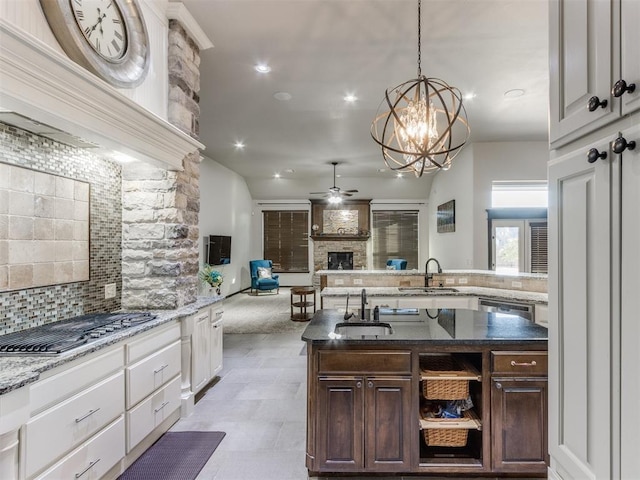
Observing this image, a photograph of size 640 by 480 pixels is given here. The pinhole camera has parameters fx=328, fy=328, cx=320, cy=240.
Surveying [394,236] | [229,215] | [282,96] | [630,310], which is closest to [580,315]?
[630,310]

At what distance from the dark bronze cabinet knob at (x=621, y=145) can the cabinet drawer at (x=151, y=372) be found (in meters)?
2.53

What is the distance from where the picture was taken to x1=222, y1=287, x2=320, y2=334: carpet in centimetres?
579

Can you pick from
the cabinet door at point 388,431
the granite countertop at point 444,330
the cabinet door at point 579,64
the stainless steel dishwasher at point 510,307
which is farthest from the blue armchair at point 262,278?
the cabinet door at point 579,64

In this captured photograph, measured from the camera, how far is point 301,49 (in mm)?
3211

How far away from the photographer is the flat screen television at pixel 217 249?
7.48m

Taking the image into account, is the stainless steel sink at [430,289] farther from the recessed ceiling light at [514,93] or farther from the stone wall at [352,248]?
the stone wall at [352,248]

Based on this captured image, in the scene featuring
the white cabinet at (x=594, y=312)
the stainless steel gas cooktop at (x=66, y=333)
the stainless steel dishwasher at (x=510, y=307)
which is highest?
the white cabinet at (x=594, y=312)

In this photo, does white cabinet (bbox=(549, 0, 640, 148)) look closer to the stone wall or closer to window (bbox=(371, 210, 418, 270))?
the stone wall

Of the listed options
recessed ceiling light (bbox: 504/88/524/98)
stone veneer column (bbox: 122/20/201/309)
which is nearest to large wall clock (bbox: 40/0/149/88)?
stone veneer column (bbox: 122/20/201/309)

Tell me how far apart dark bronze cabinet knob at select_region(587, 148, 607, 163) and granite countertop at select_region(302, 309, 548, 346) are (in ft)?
4.45

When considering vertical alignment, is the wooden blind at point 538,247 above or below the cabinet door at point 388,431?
above

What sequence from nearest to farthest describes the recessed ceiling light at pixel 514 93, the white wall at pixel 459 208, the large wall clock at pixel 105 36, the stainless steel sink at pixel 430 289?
the large wall clock at pixel 105 36 < the recessed ceiling light at pixel 514 93 < the stainless steel sink at pixel 430 289 < the white wall at pixel 459 208

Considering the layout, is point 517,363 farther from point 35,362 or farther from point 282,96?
point 282,96

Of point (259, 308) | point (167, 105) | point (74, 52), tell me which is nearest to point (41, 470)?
point (74, 52)
